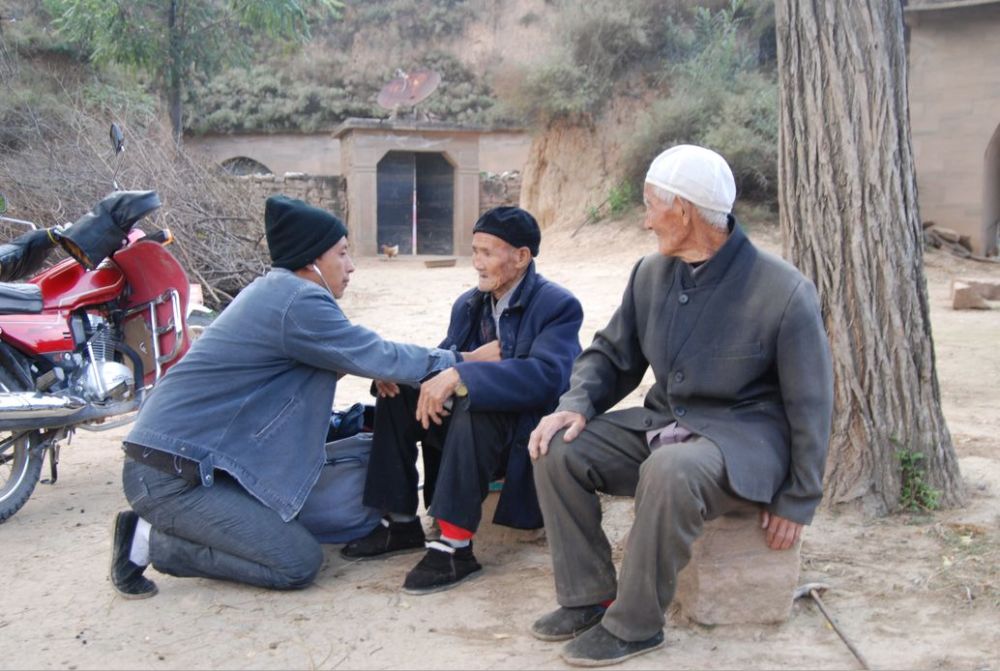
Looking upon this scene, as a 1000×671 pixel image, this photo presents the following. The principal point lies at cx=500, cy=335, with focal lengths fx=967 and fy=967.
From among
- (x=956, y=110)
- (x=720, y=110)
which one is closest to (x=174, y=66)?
(x=720, y=110)

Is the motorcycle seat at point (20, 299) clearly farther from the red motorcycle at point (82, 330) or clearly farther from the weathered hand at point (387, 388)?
the weathered hand at point (387, 388)

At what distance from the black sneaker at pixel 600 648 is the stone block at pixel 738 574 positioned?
0.79ft

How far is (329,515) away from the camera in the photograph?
3.52m

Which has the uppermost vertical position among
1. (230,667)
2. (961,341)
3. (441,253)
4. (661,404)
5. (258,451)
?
(661,404)

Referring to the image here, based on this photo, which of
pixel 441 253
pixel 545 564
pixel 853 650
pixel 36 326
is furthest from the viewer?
pixel 441 253

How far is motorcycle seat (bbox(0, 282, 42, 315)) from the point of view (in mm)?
4391

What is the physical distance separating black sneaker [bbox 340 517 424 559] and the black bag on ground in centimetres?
3

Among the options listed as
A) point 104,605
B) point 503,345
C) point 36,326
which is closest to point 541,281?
point 503,345

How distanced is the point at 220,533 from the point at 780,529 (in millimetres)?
1776

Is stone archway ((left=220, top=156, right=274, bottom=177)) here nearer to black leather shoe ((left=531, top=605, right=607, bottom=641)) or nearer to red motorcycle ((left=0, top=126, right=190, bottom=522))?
red motorcycle ((left=0, top=126, right=190, bottom=522))

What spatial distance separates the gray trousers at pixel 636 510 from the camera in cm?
253

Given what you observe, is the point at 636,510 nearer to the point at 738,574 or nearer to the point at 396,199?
the point at 738,574

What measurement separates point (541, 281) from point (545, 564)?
1.03 metres

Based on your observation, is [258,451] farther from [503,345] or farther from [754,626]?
[754,626]
